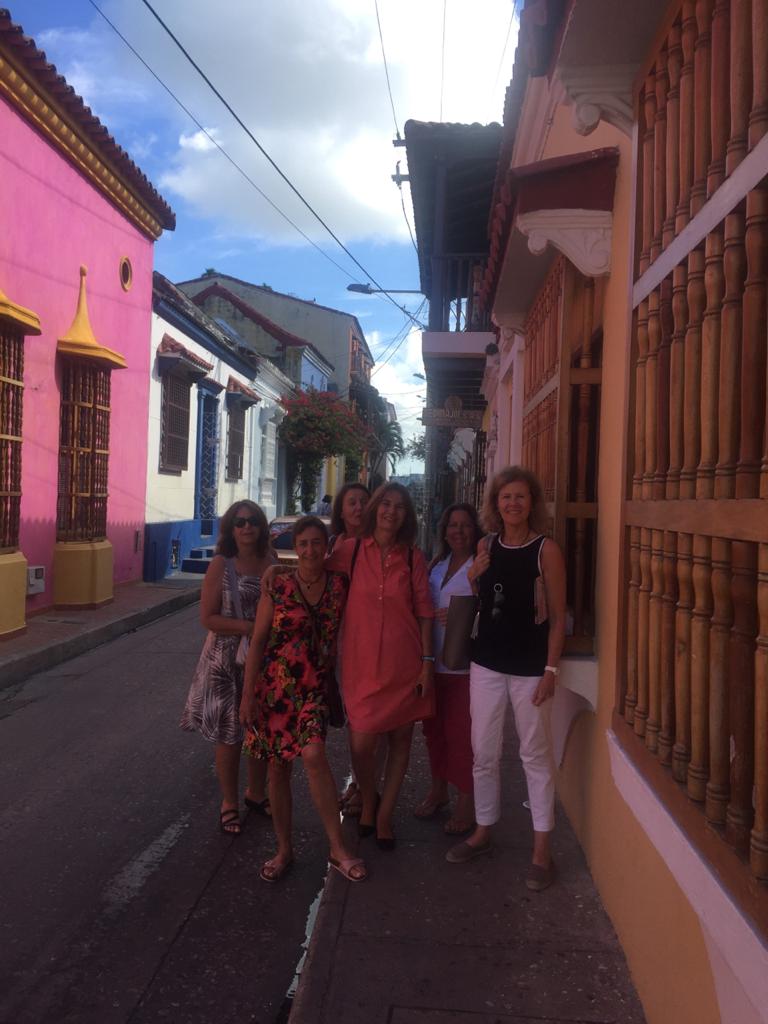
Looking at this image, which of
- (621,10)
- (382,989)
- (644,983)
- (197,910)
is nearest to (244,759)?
(197,910)

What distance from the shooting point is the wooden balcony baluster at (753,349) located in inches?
75.5

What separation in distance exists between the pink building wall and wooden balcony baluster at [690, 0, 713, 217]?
26.3 ft

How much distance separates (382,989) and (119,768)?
2.86 metres

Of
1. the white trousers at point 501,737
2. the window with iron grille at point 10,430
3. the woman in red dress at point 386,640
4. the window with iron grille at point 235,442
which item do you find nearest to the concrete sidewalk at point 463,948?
the white trousers at point 501,737

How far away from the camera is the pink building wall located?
9.24 meters

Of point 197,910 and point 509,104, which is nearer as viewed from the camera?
point 197,910

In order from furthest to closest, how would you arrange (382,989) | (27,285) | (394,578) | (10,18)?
(27,285), (10,18), (394,578), (382,989)

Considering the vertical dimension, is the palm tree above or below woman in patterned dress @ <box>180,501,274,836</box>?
above

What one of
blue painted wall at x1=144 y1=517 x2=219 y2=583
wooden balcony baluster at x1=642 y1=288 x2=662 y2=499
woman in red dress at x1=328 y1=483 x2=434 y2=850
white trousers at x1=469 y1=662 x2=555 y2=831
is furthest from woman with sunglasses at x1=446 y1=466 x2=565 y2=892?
blue painted wall at x1=144 y1=517 x2=219 y2=583

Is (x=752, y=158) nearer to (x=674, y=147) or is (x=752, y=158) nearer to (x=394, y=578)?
(x=674, y=147)

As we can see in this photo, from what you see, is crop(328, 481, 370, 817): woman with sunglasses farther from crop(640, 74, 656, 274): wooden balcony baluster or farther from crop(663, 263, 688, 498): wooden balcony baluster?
crop(663, 263, 688, 498): wooden balcony baluster

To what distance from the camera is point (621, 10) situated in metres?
2.78

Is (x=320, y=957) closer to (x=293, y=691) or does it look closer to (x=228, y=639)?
(x=293, y=691)

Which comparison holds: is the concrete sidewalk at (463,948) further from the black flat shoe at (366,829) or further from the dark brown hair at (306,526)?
the dark brown hair at (306,526)
